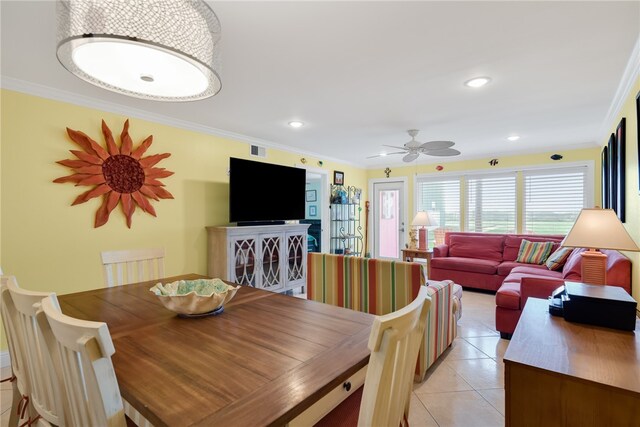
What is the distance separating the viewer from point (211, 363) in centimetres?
105

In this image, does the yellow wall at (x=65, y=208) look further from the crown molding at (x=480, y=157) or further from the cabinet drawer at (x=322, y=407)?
the crown molding at (x=480, y=157)

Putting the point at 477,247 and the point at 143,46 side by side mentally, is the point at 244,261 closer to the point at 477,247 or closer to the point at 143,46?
the point at 143,46

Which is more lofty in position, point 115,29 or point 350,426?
point 115,29

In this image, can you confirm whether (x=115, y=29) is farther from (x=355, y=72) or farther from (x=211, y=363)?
(x=355, y=72)

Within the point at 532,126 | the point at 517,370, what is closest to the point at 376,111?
the point at 532,126

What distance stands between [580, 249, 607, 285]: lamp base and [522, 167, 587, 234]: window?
403 cm

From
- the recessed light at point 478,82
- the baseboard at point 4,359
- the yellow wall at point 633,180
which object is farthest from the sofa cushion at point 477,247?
the baseboard at point 4,359

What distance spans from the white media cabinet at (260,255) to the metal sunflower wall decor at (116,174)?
0.85 meters

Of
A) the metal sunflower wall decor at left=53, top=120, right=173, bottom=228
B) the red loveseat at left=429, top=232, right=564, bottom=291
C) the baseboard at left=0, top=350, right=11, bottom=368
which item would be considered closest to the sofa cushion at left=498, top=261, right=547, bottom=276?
the red loveseat at left=429, top=232, right=564, bottom=291

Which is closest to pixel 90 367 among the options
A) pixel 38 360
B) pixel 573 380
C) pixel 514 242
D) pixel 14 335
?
pixel 38 360

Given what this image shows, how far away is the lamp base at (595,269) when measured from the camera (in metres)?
1.76

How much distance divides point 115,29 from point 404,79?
2.07 meters

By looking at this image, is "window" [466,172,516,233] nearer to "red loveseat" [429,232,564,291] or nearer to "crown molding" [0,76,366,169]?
"red loveseat" [429,232,564,291]

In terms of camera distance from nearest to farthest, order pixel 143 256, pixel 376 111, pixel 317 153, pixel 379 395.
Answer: pixel 379 395, pixel 143 256, pixel 376 111, pixel 317 153
